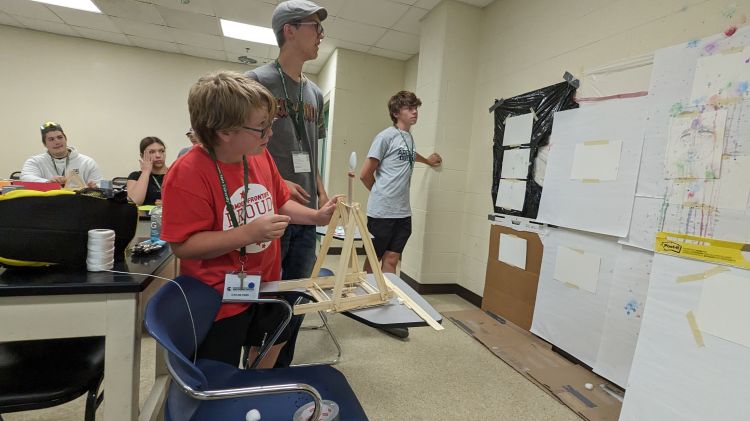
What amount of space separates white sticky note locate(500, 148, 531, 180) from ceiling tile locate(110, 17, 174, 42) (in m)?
4.50

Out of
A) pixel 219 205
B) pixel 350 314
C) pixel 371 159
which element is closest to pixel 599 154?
pixel 371 159

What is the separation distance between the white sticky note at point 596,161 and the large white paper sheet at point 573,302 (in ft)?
1.16

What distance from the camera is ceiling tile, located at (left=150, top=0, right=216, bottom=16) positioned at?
371 centimetres

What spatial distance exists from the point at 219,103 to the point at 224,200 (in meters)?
0.27

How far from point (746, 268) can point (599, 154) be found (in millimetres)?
997

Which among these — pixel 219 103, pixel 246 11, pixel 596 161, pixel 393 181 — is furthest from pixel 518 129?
pixel 246 11

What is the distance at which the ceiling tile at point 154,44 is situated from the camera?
196 inches

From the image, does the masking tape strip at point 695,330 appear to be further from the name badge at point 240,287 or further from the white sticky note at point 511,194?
the name badge at point 240,287

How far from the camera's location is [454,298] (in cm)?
336

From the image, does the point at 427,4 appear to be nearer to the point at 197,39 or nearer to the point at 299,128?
the point at 299,128

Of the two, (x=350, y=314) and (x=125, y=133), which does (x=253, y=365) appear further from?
(x=125, y=133)

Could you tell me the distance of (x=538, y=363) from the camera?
2.16 meters

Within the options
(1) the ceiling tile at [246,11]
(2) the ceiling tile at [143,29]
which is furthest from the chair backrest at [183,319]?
(2) the ceiling tile at [143,29]

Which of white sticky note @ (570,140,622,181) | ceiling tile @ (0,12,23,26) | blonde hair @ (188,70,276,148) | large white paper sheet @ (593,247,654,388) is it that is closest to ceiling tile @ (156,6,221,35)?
ceiling tile @ (0,12,23,26)
